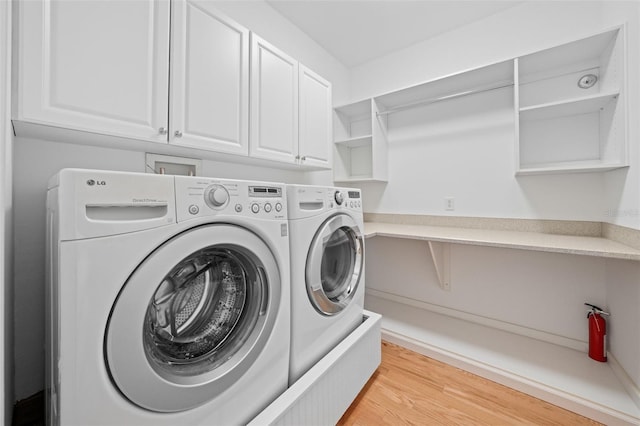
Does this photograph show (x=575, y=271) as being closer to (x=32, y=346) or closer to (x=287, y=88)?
(x=287, y=88)

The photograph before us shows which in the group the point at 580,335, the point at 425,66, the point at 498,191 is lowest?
the point at 580,335

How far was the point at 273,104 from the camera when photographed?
1.64 m

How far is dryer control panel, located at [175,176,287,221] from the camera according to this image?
2.38ft

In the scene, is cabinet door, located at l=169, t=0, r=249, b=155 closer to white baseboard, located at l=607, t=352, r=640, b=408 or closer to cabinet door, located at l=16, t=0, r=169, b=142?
cabinet door, located at l=16, t=0, r=169, b=142

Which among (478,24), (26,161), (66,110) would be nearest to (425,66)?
(478,24)

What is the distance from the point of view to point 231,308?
3.14 feet

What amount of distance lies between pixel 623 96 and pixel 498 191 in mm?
822

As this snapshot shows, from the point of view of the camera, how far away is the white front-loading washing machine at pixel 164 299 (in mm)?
566

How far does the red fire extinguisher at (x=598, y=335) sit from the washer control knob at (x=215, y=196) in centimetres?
229

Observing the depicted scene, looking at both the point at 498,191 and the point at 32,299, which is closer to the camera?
the point at 32,299

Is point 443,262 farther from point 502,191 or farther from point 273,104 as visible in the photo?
point 273,104

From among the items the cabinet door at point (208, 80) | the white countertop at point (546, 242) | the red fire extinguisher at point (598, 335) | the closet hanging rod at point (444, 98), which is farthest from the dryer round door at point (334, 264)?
the red fire extinguisher at point (598, 335)

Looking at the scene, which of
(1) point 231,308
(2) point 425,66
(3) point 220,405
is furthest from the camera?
(2) point 425,66

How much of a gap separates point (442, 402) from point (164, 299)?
155 cm
